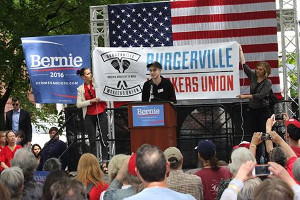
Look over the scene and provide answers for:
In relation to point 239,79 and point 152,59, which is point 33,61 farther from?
point 239,79

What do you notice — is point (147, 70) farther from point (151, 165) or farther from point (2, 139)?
point (151, 165)

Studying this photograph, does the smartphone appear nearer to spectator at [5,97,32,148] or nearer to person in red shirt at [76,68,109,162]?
person in red shirt at [76,68,109,162]

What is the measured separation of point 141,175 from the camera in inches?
232

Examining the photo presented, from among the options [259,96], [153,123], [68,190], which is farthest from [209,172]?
[259,96]

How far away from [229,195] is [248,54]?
10.9 meters

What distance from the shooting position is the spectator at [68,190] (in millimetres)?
6656

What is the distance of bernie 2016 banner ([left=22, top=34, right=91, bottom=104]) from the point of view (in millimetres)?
16531

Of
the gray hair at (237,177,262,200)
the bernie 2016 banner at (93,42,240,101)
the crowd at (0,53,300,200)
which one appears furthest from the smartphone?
the bernie 2016 banner at (93,42,240,101)

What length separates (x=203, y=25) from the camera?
54.2ft

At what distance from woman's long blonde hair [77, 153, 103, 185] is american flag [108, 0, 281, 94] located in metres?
7.94

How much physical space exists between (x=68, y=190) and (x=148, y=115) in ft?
21.4

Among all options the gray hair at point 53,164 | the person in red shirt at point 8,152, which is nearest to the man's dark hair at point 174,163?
the gray hair at point 53,164

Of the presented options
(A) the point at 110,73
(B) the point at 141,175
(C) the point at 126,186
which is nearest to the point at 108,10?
(A) the point at 110,73

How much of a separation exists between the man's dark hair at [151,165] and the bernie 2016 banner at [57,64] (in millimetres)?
10585
